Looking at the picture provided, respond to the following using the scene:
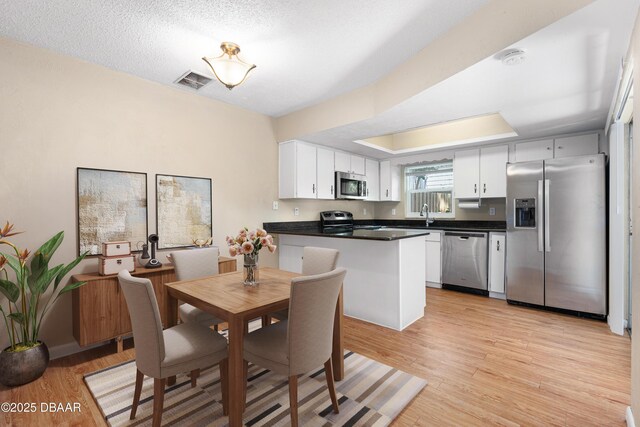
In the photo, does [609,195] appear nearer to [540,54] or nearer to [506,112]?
[506,112]

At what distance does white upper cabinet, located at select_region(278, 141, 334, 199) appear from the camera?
4121 mm

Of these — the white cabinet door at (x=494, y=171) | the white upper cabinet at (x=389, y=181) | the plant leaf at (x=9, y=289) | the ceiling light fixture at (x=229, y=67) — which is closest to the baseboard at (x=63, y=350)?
the plant leaf at (x=9, y=289)

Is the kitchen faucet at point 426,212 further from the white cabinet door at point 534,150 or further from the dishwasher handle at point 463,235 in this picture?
the white cabinet door at point 534,150

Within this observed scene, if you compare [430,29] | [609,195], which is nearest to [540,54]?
[430,29]

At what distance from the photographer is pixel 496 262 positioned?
406 centimetres

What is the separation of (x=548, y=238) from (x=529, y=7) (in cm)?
279

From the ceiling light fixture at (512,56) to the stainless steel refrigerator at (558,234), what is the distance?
6.91ft

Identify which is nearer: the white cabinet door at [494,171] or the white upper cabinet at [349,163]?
the white cabinet door at [494,171]

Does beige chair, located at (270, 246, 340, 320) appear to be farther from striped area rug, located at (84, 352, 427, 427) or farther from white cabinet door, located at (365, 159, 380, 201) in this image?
white cabinet door, located at (365, 159, 380, 201)

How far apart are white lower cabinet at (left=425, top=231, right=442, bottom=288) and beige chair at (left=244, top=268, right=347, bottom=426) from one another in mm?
3309

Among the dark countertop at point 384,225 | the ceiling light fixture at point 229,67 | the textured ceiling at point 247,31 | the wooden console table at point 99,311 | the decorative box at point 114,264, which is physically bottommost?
the wooden console table at point 99,311

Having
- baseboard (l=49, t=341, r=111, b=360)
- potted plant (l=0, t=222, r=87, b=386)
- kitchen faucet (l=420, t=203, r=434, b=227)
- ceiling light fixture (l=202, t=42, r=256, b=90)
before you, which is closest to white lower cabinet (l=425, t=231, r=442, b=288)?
kitchen faucet (l=420, t=203, r=434, b=227)

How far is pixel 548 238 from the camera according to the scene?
3.52 m

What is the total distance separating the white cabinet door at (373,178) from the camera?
5387 mm
